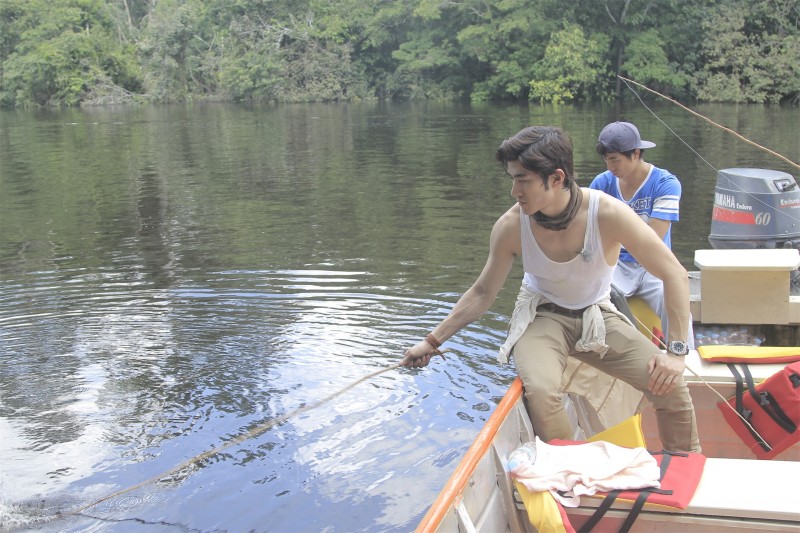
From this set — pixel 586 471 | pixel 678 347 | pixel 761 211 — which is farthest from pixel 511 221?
pixel 761 211

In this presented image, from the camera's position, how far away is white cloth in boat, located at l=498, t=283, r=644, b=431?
12.2 feet

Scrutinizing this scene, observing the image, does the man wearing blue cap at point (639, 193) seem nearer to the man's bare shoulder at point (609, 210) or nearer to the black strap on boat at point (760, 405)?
the black strap on boat at point (760, 405)

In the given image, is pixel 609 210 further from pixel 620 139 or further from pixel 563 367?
pixel 620 139

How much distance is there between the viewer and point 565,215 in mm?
3500

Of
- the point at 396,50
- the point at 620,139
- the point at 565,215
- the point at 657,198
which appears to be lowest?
the point at 657,198

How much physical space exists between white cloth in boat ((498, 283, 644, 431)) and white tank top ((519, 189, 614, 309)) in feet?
0.17

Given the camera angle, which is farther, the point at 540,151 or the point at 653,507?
the point at 540,151

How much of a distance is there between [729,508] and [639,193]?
2387 millimetres

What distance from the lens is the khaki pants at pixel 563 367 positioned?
3592mm

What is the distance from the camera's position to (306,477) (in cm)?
524

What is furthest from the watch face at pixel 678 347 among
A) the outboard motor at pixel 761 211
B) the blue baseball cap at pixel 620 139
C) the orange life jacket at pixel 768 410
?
the outboard motor at pixel 761 211

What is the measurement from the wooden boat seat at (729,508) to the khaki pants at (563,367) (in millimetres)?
508

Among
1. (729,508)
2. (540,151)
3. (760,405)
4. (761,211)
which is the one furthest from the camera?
(761,211)

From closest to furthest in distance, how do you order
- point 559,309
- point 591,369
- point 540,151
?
point 540,151, point 559,309, point 591,369
